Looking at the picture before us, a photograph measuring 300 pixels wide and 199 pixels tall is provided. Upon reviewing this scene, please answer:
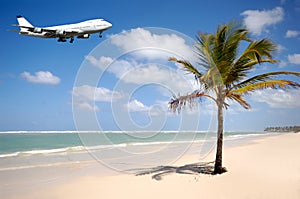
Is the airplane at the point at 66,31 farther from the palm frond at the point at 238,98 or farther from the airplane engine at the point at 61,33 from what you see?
the palm frond at the point at 238,98

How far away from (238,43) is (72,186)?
23.6ft

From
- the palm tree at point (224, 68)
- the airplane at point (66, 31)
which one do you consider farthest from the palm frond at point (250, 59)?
the airplane at point (66, 31)

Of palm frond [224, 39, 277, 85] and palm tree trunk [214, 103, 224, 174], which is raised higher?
palm frond [224, 39, 277, 85]

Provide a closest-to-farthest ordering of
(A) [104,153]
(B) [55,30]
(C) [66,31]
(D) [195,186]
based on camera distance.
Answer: (D) [195,186] → (C) [66,31] → (B) [55,30] → (A) [104,153]

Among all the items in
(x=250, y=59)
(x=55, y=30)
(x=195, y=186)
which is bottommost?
(x=195, y=186)

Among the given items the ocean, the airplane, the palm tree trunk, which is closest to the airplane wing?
the airplane

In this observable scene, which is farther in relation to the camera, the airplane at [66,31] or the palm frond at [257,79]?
the airplane at [66,31]

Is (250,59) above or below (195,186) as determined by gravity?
above

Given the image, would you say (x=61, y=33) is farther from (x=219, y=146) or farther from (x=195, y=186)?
(x=195, y=186)

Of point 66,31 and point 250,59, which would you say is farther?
point 66,31

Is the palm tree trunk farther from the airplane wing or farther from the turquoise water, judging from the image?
the airplane wing

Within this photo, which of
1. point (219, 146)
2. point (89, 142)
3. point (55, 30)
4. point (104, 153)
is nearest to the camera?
point (219, 146)

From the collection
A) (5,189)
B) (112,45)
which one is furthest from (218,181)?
(5,189)

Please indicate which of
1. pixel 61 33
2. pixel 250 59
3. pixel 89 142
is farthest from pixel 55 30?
pixel 250 59
